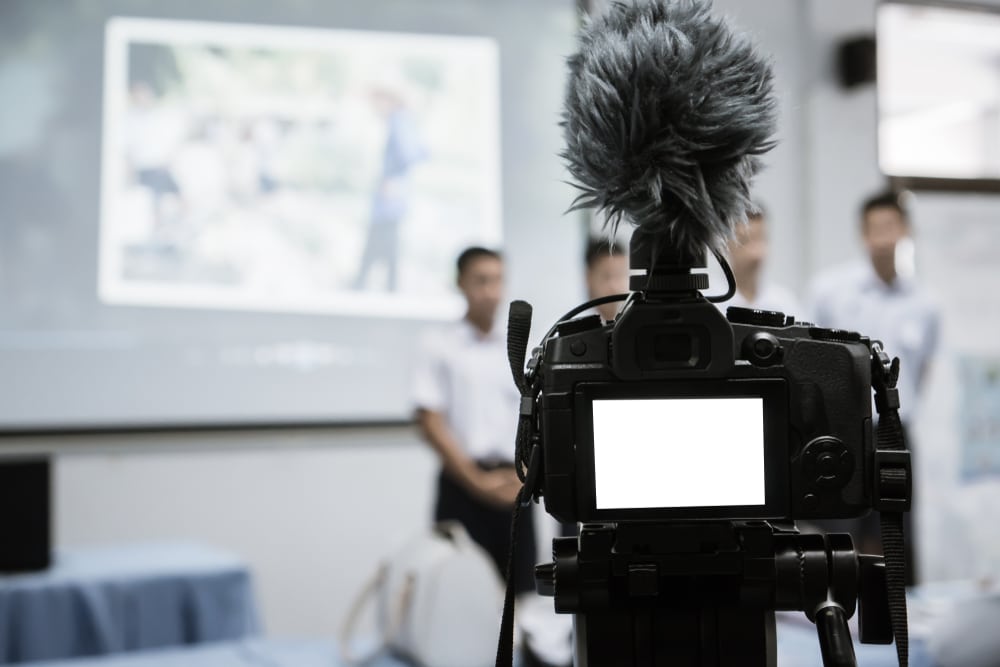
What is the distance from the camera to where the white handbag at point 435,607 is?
1.72m

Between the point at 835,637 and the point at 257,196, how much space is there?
285 cm

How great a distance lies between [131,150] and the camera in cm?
326

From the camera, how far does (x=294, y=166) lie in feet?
11.3

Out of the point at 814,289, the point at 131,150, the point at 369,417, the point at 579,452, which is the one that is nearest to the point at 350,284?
the point at 369,417

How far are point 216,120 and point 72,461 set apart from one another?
1099 mm

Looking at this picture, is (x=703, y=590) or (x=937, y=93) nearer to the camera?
(x=703, y=590)

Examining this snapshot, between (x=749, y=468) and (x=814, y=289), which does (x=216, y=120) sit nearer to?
(x=814, y=289)

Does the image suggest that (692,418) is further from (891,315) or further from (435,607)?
(891,315)

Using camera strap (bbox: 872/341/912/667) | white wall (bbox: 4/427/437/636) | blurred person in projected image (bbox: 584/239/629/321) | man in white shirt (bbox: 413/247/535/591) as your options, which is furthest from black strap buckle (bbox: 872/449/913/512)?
white wall (bbox: 4/427/437/636)

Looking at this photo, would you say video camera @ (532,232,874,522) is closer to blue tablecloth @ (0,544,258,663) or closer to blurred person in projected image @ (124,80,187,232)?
blue tablecloth @ (0,544,258,663)

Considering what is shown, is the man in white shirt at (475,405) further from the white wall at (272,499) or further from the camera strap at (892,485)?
the camera strap at (892,485)

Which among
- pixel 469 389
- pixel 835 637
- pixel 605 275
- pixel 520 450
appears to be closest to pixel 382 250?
pixel 469 389

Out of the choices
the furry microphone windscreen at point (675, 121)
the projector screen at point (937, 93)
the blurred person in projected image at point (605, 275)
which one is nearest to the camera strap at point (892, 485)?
the furry microphone windscreen at point (675, 121)

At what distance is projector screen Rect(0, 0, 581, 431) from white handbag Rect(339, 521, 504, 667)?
1.59 m
